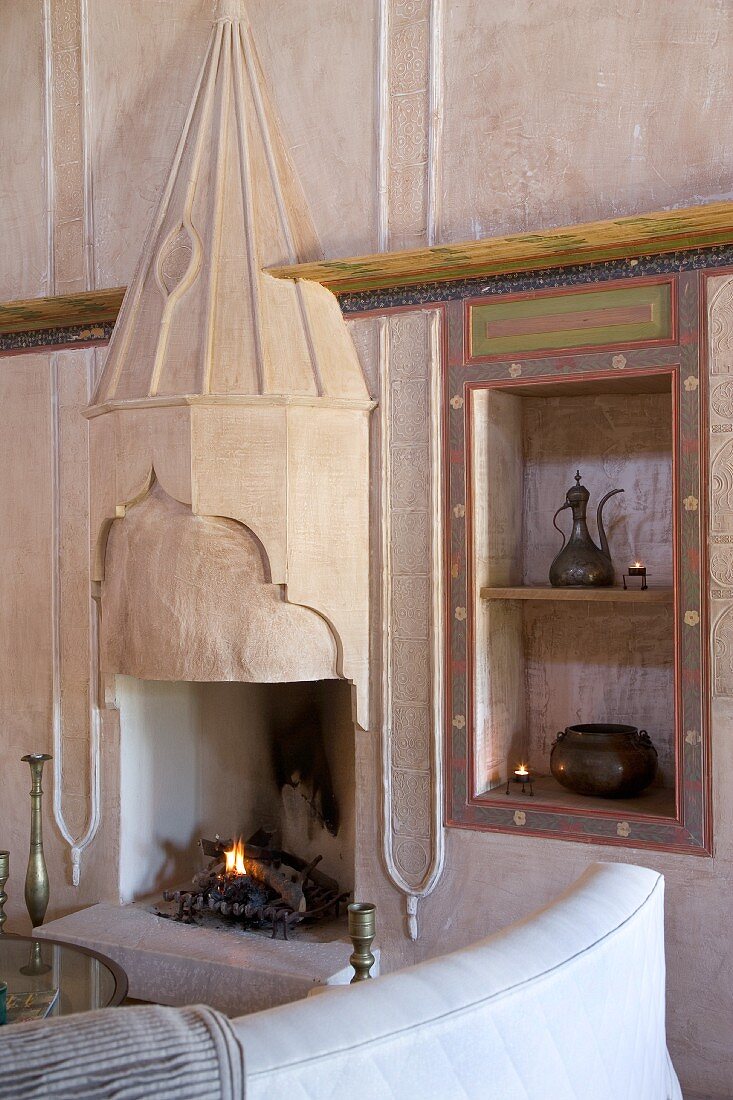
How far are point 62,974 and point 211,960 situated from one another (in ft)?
2.15

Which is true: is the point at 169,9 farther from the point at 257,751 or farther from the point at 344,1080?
the point at 344,1080

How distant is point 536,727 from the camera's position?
4148mm

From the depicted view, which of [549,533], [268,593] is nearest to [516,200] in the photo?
[549,533]

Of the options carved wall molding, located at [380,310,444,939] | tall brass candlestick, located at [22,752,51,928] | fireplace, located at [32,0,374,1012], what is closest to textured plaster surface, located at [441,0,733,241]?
carved wall molding, located at [380,310,444,939]

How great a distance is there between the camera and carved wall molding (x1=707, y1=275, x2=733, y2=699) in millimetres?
3309

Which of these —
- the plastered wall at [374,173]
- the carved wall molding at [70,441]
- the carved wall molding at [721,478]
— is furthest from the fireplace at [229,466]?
the carved wall molding at [721,478]

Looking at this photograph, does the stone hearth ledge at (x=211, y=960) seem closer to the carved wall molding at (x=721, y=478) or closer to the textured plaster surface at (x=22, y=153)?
the carved wall molding at (x=721, y=478)

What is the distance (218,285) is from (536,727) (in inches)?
80.5

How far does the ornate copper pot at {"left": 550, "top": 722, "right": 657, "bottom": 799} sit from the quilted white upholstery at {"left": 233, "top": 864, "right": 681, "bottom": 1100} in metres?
A: 1.66

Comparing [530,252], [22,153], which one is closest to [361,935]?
[530,252]

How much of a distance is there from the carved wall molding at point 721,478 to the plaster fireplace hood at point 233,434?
1213mm

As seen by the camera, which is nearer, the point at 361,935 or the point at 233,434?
the point at 361,935

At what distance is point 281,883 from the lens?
4.34m

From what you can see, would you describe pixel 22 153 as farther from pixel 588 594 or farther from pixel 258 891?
pixel 258 891
